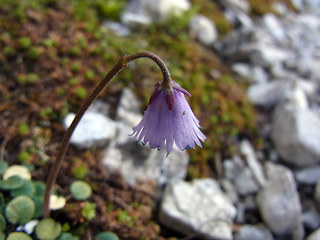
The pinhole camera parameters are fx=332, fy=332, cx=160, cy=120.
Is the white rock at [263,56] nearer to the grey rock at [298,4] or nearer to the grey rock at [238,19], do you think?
the grey rock at [238,19]

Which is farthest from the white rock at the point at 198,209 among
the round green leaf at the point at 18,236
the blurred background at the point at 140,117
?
the round green leaf at the point at 18,236

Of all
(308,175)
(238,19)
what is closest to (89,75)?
(308,175)

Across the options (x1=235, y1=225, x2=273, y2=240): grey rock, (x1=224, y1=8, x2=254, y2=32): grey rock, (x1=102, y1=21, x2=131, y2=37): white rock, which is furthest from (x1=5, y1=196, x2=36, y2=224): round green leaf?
(x1=224, y1=8, x2=254, y2=32): grey rock

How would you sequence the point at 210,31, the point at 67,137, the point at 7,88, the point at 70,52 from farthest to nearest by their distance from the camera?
the point at 210,31, the point at 70,52, the point at 7,88, the point at 67,137

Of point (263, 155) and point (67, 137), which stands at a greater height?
point (67, 137)

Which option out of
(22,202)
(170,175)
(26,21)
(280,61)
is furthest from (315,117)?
(26,21)

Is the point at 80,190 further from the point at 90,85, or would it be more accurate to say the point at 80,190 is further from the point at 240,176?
the point at 240,176

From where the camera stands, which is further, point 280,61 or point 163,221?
point 280,61

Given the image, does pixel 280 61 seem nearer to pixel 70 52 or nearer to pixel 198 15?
pixel 198 15
